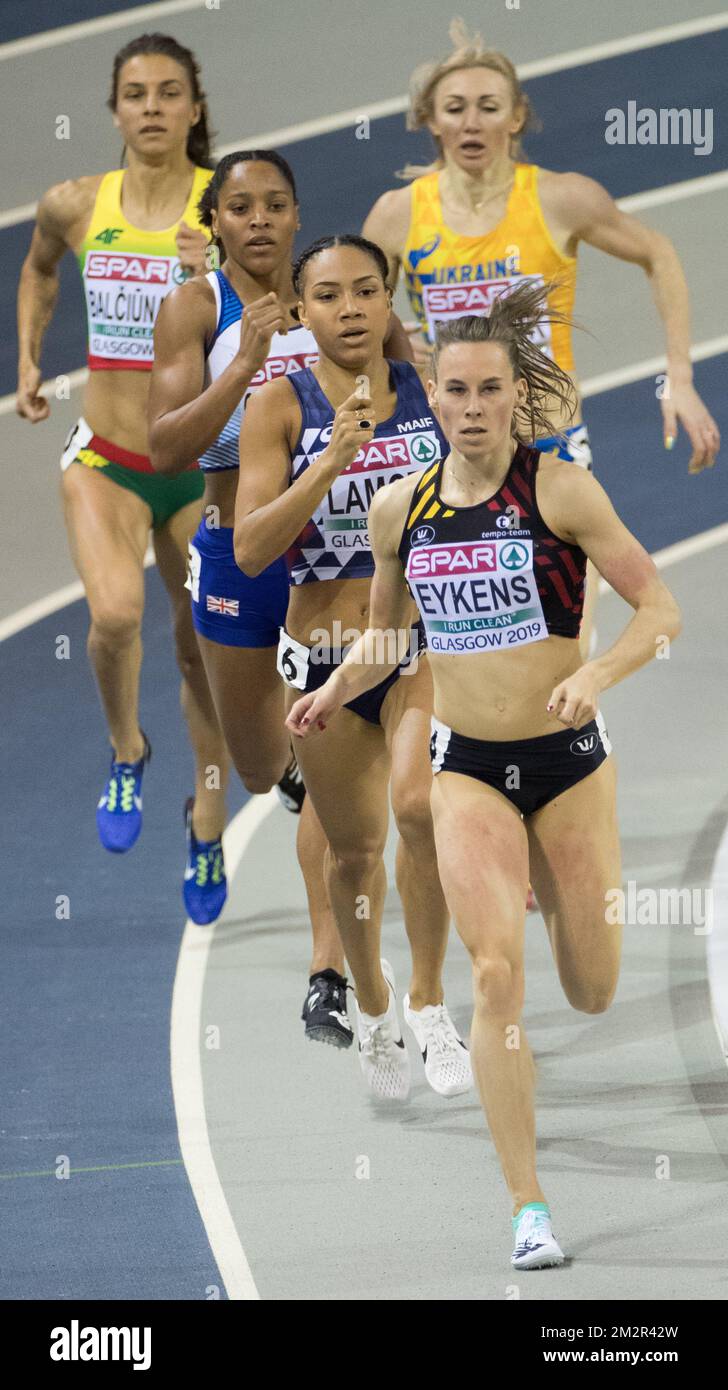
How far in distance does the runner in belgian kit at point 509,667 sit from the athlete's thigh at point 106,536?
2342mm

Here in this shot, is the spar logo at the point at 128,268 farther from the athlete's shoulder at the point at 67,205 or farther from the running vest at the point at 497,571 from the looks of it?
the running vest at the point at 497,571

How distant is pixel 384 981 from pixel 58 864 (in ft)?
8.71

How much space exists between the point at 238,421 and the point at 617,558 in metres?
2.05

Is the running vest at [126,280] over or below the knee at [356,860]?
over

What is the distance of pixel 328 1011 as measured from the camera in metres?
7.39

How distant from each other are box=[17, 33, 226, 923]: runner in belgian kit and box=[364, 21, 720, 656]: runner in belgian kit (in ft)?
2.66

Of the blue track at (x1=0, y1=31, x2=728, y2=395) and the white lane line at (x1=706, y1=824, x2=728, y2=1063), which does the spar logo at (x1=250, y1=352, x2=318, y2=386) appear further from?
the blue track at (x1=0, y1=31, x2=728, y2=395)

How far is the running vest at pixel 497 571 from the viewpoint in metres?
5.85

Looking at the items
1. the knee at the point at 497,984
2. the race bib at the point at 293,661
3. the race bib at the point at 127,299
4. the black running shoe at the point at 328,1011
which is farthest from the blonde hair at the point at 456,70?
the knee at the point at 497,984

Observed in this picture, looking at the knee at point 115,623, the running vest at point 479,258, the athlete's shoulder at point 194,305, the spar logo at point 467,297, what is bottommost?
the knee at point 115,623

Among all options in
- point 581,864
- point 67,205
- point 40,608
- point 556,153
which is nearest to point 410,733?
point 581,864

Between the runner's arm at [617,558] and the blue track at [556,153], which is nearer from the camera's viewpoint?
the runner's arm at [617,558]

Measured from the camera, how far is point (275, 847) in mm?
9602

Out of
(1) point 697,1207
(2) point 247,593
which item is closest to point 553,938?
(1) point 697,1207
